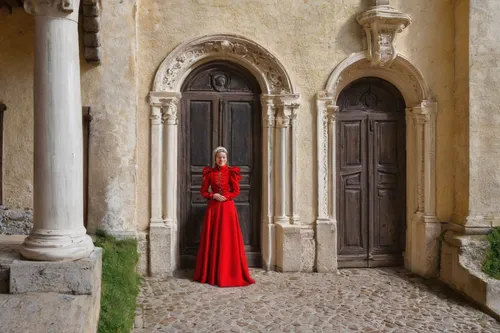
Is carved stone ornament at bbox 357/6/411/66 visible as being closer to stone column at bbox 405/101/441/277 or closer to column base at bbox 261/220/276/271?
stone column at bbox 405/101/441/277

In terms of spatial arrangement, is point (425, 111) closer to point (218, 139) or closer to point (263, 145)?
point (263, 145)

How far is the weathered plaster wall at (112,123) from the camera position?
581 centimetres

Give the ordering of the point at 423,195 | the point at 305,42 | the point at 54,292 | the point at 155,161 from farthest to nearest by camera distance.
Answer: the point at 423,195
the point at 305,42
the point at 155,161
the point at 54,292

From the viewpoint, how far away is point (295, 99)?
257 inches

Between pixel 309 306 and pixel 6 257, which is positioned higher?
pixel 6 257

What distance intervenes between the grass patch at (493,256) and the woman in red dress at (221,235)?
121 inches

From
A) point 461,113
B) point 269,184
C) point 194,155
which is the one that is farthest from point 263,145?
point 461,113

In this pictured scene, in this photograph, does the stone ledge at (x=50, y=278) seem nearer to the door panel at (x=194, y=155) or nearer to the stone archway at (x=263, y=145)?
the stone archway at (x=263, y=145)

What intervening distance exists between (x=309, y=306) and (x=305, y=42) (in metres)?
3.67

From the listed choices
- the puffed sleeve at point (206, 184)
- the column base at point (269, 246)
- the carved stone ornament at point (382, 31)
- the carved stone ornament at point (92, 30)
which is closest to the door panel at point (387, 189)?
the carved stone ornament at point (382, 31)

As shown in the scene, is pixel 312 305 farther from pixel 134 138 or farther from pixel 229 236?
pixel 134 138

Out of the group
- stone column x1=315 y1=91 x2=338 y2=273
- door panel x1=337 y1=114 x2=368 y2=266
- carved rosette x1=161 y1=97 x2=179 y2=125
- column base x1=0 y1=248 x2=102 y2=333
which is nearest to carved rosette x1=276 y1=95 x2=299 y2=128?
stone column x1=315 y1=91 x2=338 y2=273

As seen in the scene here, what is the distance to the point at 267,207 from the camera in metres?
6.60

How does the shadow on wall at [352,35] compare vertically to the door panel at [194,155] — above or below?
above
